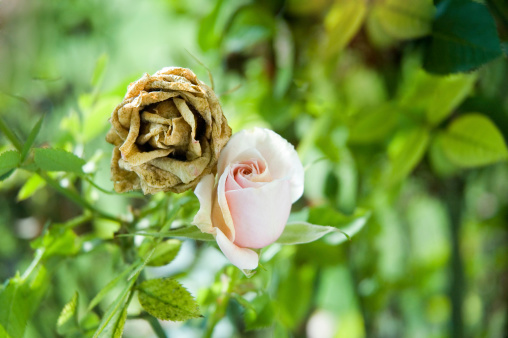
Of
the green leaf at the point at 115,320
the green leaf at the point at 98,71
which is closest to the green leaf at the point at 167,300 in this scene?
the green leaf at the point at 115,320

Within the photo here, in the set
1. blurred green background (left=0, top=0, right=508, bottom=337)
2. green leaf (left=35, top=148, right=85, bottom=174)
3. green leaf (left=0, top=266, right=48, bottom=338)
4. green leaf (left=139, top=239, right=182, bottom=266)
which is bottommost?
blurred green background (left=0, top=0, right=508, bottom=337)

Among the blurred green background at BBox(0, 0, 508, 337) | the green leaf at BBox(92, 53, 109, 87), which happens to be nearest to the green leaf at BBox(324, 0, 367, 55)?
the blurred green background at BBox(0, 0, 508, 337)

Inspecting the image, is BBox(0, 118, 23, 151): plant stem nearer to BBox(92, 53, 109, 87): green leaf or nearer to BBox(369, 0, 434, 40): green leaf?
BBox(92, 53, 109, 87): green leaf

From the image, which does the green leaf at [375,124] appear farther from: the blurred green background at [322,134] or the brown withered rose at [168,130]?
the brown withered rose at [168,130]

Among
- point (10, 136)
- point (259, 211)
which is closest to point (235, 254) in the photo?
point (259, 211)

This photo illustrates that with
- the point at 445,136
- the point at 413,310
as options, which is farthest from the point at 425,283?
the point at 445,136

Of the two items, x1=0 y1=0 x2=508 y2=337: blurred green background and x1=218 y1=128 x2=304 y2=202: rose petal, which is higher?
x1=218 y1=128 x2=304 y2=202: rose petal

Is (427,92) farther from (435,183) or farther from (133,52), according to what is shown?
(133,52)
